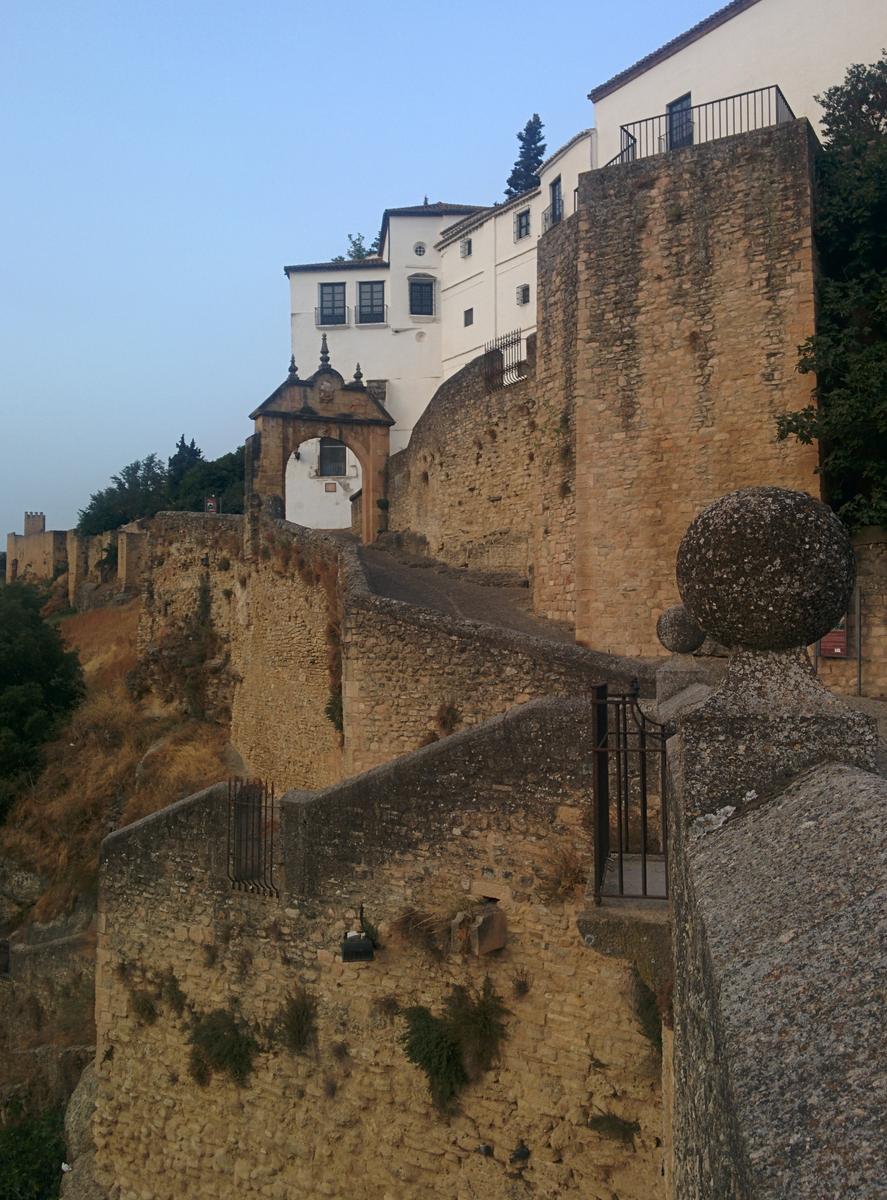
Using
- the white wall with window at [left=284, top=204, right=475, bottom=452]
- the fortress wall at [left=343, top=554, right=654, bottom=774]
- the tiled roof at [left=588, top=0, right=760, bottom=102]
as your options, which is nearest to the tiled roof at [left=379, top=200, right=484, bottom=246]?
the white wall with window at [left=284, top=204, right=475, bottom=452]

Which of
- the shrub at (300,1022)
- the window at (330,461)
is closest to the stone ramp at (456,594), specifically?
the shrub at (300,1022)

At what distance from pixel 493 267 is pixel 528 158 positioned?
52.4ft

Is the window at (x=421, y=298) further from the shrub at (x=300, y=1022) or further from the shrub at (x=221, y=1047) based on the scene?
the shrub at (x=300, y=1022)

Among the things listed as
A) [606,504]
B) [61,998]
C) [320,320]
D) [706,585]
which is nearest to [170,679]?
[61,998]

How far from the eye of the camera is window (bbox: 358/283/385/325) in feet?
142

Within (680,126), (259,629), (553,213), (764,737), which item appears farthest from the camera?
(553,213)

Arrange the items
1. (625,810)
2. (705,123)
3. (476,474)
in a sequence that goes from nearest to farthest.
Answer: (625,810), (705,123), (476,474)

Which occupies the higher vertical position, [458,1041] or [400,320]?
[400,320]

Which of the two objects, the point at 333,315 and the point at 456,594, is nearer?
the point at 456,594

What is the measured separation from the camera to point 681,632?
7293mm

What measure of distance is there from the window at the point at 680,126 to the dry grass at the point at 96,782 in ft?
57.4

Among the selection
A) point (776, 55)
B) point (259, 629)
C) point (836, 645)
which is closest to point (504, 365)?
point (259, 629)

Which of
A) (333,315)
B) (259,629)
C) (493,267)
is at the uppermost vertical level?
(493,267)

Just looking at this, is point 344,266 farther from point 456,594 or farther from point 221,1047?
point 221,1047
